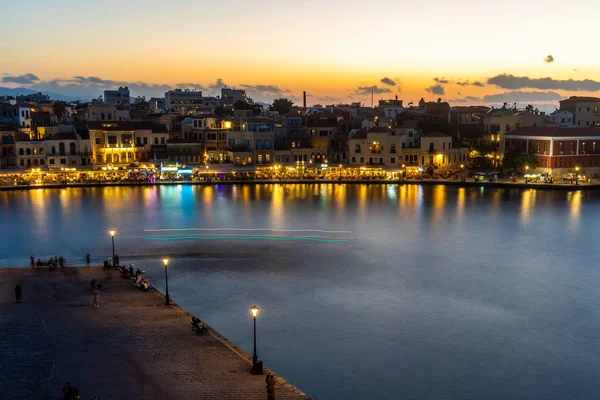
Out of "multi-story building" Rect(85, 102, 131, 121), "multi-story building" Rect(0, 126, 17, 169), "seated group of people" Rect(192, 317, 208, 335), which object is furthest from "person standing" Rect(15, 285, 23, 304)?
"multi-story building" Rect(85, 102, 131, 121)

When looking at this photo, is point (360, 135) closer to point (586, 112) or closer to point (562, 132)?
point (562, 132)

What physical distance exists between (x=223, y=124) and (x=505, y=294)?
40.2 meters

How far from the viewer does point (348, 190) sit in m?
Answer: 42.1

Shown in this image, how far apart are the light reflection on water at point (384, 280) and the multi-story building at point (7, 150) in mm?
11649

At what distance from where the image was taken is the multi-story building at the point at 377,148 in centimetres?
4869

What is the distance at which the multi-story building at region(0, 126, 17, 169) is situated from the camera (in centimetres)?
4722

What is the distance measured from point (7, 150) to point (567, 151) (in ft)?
147

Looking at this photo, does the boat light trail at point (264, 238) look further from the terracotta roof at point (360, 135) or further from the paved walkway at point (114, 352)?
the terracotta roof at point (360, 135)

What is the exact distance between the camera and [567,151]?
150ft

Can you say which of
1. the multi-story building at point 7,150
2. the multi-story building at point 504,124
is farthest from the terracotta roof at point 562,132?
the multi-story building at point 7,150

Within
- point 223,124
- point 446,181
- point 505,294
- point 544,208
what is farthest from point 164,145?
point 505,294

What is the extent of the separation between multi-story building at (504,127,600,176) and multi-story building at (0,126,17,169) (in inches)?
1660

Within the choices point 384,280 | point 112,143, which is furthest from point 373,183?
point 384,280

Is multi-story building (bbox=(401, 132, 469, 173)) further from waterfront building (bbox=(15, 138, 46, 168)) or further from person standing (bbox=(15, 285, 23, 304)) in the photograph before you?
person standing (bbox=(15, 285, 23, 304))
